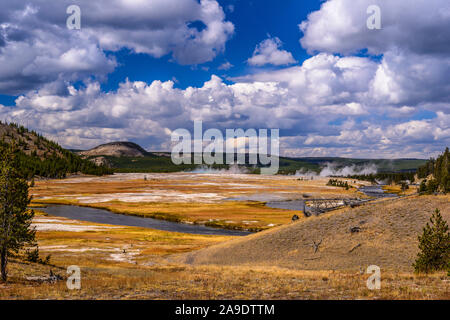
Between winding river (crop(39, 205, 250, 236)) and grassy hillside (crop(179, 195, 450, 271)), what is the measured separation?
31282 mm

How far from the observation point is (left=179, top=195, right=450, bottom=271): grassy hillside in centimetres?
3141

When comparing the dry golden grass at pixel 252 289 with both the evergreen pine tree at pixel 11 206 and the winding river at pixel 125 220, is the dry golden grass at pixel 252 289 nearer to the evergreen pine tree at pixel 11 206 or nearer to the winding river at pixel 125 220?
the evergreen pine tree at pixel 11 206

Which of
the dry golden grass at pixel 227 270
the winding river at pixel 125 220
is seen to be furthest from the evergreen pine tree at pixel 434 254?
the winding river at pixel 125 220

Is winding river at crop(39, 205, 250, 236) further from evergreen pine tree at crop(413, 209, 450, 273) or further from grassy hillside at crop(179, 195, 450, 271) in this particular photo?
evergreen pine tree at crop(413, 209, 450, 273)

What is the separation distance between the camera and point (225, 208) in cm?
10712

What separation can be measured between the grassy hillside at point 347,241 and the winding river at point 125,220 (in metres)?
31.3

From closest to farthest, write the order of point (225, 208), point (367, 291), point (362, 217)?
1. point (367, 291)
2. point (362, 217)
3. point (225, 208)

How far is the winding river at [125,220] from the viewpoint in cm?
7506

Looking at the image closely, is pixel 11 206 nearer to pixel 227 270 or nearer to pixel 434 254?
pixel 227 270

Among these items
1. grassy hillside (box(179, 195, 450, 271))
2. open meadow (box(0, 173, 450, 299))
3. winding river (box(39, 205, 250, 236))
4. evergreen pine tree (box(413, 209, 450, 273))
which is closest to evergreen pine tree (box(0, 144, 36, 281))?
open meadow (box(0, 173, 450, 299))

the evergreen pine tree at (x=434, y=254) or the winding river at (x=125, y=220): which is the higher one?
the evergreen pine tree at (x=434, y=254)
